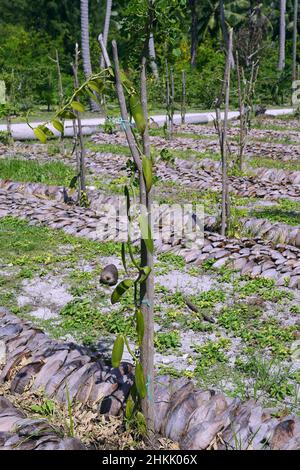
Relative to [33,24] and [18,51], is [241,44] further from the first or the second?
[33,24]

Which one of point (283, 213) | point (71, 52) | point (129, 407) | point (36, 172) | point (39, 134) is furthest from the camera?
point (71, 52)

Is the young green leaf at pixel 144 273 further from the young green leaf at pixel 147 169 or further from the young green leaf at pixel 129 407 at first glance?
the young green leaf at pixel 129 407

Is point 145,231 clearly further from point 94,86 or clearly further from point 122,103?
point 94,86

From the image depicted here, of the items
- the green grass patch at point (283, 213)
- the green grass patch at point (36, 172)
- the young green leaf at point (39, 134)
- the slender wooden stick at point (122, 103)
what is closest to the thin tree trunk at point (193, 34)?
the green grass patch at point (36, 172)

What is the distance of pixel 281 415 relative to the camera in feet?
9.34

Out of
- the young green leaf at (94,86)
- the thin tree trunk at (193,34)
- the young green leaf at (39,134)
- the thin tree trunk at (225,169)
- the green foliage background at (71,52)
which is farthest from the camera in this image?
the thin tree trunk at (193,34)

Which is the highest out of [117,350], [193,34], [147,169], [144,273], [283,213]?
[193,34]

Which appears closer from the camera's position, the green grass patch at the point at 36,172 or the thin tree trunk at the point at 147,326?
→ the thin tree trunk at the point at 147,326

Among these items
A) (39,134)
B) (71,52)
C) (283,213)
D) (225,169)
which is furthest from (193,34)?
(39,134)

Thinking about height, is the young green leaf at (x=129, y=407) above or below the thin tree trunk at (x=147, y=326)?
below

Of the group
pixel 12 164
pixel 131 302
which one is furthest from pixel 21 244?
pixel 12 164

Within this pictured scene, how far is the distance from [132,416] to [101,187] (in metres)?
7.06

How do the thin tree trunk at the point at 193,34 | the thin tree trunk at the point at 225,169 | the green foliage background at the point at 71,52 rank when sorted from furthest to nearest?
1. the thin tree trunk at the point at 193,34
2. the green foliage background at the point at 71,52
3. the thin tree trunk at the point at 225,169

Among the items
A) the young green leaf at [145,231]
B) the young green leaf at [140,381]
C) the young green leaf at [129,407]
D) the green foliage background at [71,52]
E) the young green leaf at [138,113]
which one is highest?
the green foliage background at [71,52]
